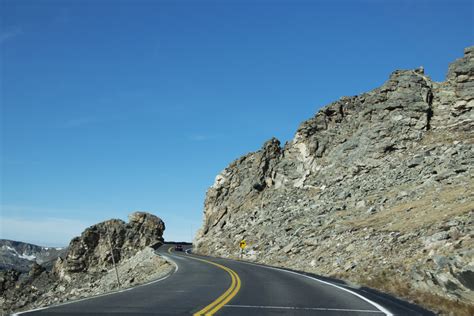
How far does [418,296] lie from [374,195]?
3052 centimetres

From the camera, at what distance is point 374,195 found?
43938mm

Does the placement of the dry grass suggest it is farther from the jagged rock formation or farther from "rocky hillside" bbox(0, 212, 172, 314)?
the jagged rock formation

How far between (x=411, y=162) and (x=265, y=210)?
21708 mm

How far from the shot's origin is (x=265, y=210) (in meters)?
61.2

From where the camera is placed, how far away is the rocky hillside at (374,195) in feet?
66.6

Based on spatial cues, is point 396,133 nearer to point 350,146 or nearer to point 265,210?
point 350,146

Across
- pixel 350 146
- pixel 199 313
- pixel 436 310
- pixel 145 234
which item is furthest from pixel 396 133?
pixel 145 234

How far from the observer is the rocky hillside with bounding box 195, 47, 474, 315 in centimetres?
2030

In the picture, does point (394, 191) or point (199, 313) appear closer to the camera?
point (199, 313)

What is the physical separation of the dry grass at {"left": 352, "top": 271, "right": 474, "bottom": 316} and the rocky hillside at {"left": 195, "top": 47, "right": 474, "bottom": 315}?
43 millimetres

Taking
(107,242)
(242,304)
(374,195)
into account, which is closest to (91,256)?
(107,242)

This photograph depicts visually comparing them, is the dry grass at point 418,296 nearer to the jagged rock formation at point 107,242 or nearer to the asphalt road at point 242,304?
the asphalt road at point 242,304

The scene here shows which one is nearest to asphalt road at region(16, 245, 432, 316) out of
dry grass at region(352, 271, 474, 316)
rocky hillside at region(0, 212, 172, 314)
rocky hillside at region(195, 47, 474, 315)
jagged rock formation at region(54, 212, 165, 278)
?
dry grass at region(352, 271, 474, 316)

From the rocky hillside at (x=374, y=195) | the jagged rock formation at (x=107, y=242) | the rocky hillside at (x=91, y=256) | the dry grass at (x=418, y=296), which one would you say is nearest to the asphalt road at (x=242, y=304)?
the dry grass at (x=418, y=296)
